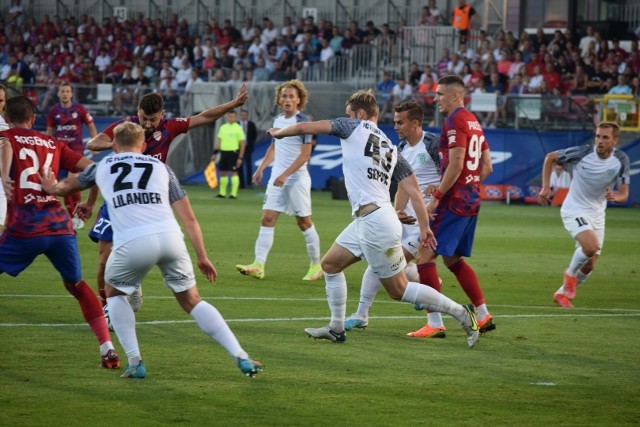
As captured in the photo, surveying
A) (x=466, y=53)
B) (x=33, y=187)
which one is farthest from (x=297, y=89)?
(x=466, y=53)

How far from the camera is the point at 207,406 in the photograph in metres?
7.54

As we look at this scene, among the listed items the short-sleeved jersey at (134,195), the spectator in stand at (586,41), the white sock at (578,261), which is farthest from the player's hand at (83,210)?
the spectator in stand at (586,41)

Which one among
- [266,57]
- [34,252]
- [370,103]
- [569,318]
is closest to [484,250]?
[569,318]

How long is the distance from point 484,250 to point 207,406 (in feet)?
40.2

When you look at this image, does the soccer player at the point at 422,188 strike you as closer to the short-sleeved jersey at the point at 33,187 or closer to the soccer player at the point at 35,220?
the soccer player at the point at 35,220

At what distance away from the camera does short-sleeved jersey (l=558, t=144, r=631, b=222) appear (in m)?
13.5

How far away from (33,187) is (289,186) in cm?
656

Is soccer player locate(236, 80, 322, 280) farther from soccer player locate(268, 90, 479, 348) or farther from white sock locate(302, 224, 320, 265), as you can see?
soccer player locate(268, 90, 479, 348)

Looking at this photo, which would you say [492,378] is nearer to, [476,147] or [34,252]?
[476,147]

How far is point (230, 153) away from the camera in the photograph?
30.8 m

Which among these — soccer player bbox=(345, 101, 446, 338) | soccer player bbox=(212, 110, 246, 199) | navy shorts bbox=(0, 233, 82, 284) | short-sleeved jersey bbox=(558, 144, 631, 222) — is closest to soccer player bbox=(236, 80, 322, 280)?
soccer player bbox=(345, 101, 446, 338)

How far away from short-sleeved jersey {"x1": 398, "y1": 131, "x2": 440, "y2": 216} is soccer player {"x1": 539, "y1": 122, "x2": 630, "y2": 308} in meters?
1.95

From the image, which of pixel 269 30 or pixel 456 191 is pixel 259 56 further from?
pixel 456 191

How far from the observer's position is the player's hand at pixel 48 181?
8680 millimetres
